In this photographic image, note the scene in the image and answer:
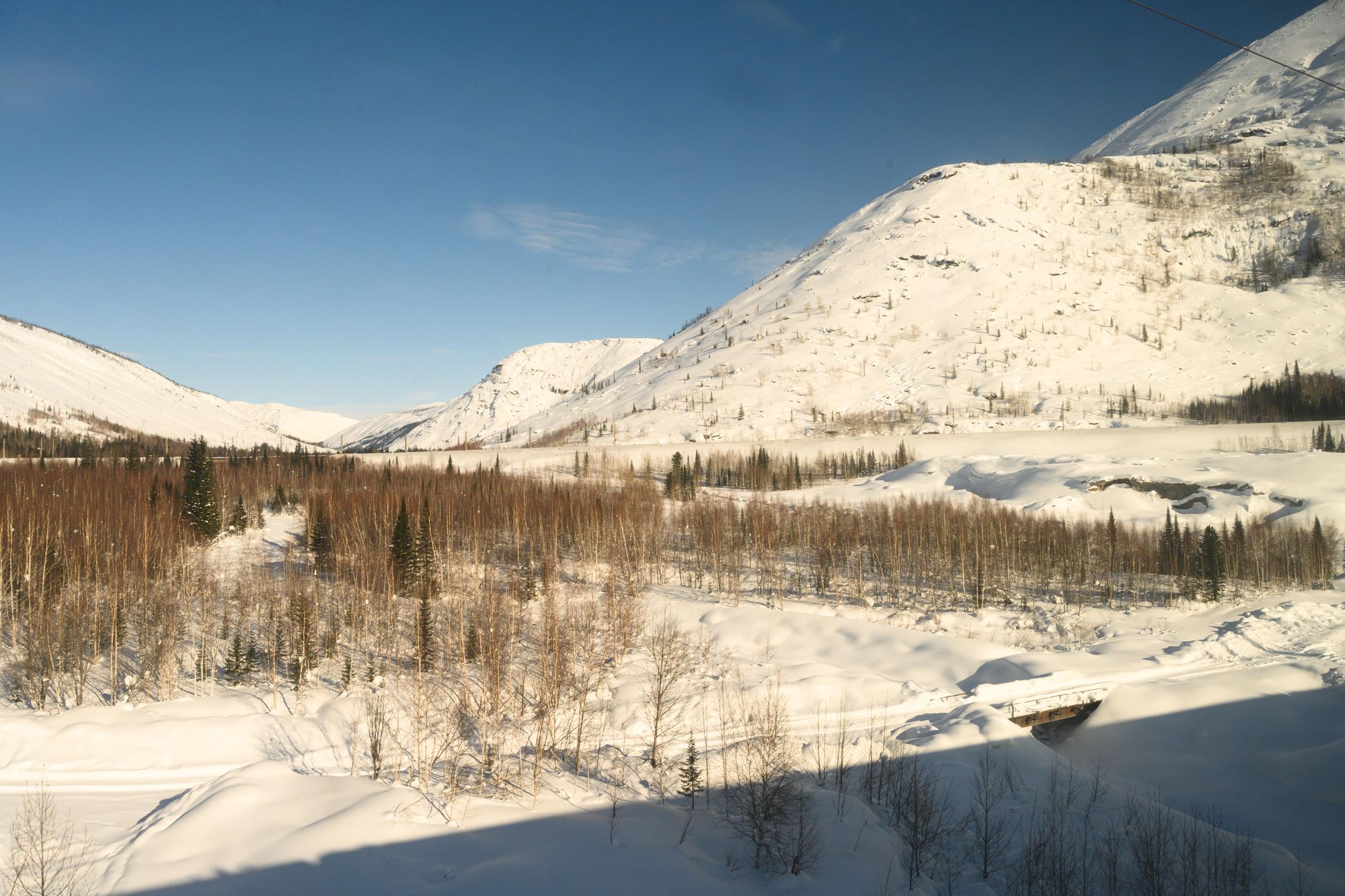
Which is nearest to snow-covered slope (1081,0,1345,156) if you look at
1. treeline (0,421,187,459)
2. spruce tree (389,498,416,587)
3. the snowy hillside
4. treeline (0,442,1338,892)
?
the snowy hillside

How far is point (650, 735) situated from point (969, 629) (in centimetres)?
1767

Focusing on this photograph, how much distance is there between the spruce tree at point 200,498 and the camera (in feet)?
96.8

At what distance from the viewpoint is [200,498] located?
30.2 m

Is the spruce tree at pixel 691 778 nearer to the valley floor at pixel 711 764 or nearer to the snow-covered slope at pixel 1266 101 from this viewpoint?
the valley floor at pixel 711 764

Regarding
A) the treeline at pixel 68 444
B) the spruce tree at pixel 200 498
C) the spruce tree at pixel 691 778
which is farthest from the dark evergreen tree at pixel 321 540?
the treeline at pixel 68 444

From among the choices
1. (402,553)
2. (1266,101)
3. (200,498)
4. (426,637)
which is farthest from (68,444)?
(1266,101)

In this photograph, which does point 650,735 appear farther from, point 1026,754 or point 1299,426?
point 1299,426

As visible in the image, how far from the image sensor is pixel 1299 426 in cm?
6044

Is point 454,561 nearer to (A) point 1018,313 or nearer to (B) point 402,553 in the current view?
(B) point 402,553

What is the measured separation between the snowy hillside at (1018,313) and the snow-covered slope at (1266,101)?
36.8 feet

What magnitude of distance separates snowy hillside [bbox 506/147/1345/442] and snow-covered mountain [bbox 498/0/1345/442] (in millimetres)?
315

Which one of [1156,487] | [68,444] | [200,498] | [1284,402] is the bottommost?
[1156,487]

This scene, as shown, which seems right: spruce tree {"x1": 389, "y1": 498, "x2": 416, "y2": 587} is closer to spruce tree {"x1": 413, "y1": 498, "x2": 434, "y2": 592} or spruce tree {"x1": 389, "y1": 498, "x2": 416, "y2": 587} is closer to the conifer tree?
spruce tree {"x1": 413, "y1": 498, "x2": 434, "y2": 592}

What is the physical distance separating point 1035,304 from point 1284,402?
30665 millimetres
